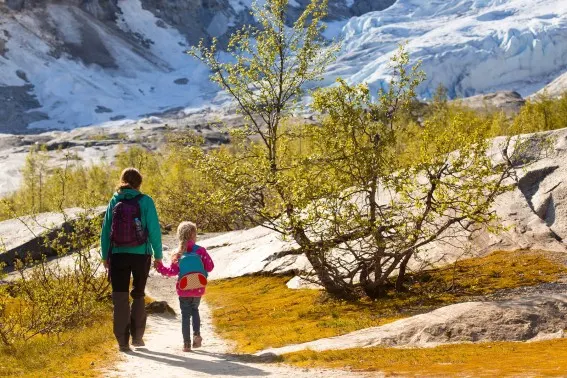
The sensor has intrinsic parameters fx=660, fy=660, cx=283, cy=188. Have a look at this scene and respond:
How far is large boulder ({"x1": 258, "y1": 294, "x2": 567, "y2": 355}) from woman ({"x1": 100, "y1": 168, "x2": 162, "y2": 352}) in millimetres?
3146

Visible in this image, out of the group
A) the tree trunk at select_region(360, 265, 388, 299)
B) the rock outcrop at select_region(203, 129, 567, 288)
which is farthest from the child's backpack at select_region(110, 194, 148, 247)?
the rock outcrop at select_region(203, 129, 567, 288)

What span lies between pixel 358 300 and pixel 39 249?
26407 millimetres

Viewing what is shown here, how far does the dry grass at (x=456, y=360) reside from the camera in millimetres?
10070

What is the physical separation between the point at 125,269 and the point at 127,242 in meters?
0.58

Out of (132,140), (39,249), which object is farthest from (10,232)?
(132,140)

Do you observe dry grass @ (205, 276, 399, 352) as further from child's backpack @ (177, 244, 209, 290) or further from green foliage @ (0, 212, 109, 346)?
green foliage @ (0, 212, 109, 346)

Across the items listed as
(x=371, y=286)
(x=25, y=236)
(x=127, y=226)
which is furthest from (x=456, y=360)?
(x=25, y=236)

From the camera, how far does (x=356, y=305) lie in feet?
65.1

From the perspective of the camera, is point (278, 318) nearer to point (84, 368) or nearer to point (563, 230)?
point (84, 368)

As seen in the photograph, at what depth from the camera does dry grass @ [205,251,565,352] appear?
1678 centimetres

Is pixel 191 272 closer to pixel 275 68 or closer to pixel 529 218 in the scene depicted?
pixel 275 68

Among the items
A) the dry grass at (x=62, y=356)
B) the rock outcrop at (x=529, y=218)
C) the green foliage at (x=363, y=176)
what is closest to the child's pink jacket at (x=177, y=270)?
the dry grass at (x=62, y=356)

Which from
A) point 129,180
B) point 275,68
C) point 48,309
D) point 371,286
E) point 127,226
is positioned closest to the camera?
point 127,226

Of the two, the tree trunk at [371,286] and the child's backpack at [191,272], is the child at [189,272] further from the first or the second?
the tree trunk at [371,286]
